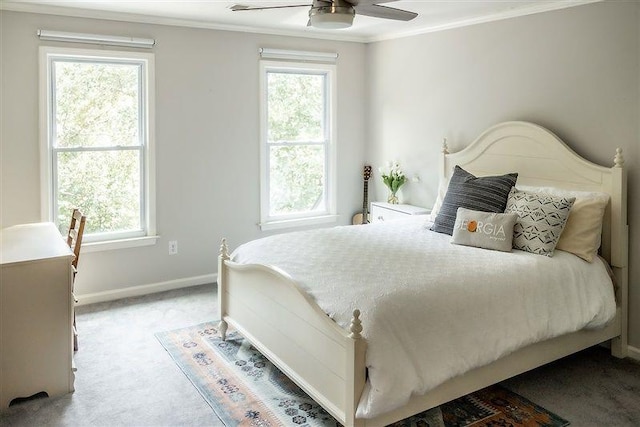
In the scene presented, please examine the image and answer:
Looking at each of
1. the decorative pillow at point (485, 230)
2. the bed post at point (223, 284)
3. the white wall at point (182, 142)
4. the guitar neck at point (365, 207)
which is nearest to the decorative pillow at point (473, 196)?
the decorative pillow at point (485, 230)

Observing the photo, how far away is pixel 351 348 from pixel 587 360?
1.92 meters

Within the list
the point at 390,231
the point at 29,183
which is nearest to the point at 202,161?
the point at 29,183

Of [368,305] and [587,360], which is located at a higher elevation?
[368,305]

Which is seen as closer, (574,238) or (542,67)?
(574,238)

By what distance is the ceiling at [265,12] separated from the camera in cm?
383

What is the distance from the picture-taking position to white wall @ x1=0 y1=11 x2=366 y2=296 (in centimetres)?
399

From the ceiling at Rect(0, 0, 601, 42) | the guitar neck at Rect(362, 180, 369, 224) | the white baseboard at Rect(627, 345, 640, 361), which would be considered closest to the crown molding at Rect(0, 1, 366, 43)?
the ceiling at Rect(0, 0, 601, 42)

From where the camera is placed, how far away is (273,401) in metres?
2.85

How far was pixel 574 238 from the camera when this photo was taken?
10.7ft

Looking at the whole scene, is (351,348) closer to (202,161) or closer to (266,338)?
(266,338)

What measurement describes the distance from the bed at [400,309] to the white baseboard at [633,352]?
38 mm

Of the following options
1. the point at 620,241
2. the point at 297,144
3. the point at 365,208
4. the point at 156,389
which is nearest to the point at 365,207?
the point at 365,208

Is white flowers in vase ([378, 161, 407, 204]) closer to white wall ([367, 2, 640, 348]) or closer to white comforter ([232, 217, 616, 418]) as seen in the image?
white wall ([367, 2, 640, 348])

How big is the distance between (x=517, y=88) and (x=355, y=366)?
8.88ft
